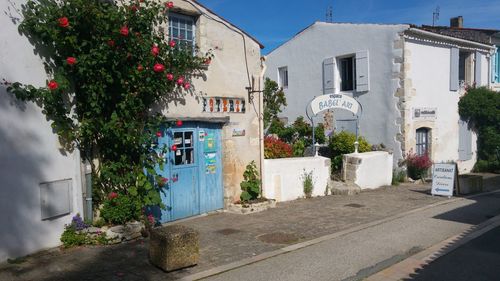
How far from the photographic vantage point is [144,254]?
6406mm

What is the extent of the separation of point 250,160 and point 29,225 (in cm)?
495

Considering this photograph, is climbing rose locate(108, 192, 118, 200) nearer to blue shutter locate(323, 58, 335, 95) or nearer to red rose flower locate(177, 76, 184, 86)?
red rose flower locate(177, 76, 184, 86)

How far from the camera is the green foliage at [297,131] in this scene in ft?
51.4

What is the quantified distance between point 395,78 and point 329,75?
265cm

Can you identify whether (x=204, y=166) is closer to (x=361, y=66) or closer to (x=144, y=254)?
(x=144, y=254)

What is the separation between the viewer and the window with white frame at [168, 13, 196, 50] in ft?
28.0

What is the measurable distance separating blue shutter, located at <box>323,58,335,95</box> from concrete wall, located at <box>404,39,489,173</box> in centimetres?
280

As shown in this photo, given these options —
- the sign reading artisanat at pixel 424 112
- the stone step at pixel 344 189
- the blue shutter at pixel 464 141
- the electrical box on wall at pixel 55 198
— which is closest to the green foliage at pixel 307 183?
the stone step at pixel 344 189

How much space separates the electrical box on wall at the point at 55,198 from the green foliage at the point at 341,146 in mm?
9043

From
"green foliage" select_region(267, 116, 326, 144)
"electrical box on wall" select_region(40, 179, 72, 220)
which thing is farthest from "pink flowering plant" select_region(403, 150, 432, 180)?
"electrical box on wall" select_region(40, 179, 72, 220)

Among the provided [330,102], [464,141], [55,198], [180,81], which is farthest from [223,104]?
[464,141]

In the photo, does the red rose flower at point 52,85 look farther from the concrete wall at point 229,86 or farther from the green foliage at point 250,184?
the green foliage at point 250,184

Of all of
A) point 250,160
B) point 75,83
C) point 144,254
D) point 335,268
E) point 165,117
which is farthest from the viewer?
point 250,160

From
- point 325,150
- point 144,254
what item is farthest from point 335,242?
point 325,150
